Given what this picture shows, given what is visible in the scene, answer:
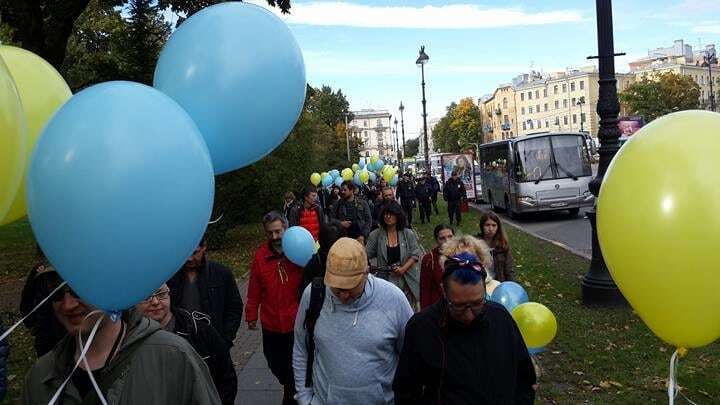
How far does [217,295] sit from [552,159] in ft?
61.9

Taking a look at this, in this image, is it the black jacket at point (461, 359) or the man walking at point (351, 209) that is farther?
the man walking at point (351, 209)

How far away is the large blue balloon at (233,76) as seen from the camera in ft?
9.18

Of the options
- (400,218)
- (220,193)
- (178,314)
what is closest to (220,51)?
(178,314)

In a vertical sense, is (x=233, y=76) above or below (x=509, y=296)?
above

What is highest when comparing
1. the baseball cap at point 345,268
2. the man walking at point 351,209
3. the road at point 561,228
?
the baseball cap at point 345,268

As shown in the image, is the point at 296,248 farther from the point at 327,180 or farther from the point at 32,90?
the point at 327,180

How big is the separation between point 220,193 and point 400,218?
11.4 m

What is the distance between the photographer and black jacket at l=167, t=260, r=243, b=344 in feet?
13.8

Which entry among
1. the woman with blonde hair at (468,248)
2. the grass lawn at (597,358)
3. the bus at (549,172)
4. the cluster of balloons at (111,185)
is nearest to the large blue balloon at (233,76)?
the cluster of balloons at (111,185)

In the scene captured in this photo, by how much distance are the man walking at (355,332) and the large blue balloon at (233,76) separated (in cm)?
77

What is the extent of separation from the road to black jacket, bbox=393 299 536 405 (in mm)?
10436

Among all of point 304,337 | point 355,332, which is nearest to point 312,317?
point 304,337

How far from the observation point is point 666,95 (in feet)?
240

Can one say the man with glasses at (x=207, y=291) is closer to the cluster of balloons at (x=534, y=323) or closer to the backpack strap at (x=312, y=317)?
the backpack strap at (x=312, y=317)
